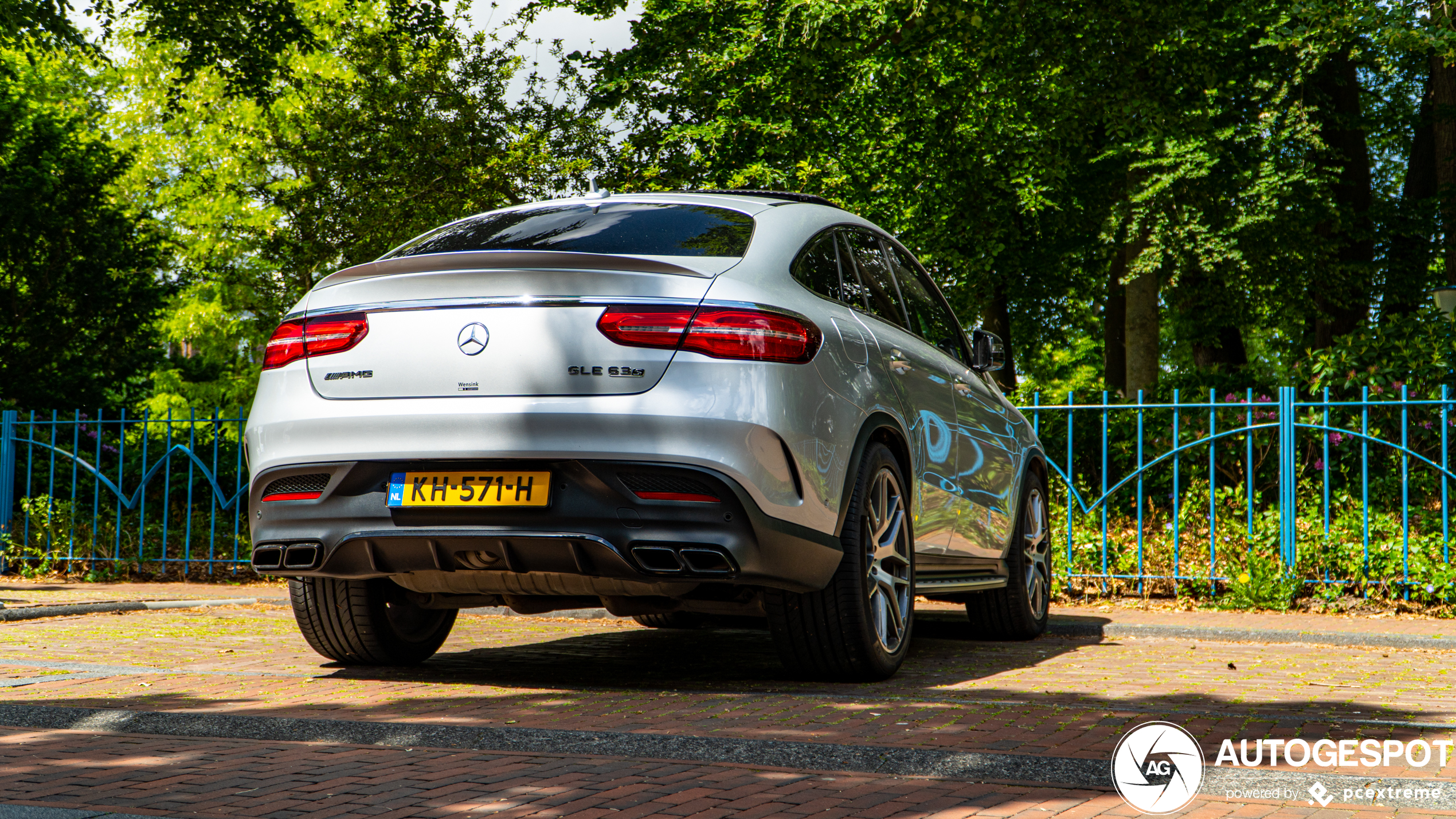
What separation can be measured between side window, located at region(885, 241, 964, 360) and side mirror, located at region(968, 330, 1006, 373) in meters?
0.07

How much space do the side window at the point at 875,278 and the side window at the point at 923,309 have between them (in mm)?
110

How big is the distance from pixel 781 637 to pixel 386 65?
60.5ft

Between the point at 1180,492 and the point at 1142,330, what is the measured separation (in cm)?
877

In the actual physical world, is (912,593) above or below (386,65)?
below

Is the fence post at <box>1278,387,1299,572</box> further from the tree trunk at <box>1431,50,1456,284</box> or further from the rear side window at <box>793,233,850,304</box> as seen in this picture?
the tree trunk at <box>1431,50,1456,284</box>

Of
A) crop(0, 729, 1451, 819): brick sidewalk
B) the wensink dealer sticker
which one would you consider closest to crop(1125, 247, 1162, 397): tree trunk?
the wensink dealer sticker

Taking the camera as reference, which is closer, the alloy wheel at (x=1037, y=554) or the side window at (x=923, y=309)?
the side window at (x=923, y=309)

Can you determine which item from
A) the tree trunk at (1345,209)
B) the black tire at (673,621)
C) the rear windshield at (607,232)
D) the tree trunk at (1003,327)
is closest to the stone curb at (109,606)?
the black tire at (673,621)

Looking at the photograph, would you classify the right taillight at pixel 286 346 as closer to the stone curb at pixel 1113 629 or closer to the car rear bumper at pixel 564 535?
the car rear bumper at pixel 564 535

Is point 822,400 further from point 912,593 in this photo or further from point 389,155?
point 389,155

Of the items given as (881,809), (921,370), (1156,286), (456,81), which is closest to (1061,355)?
(1156,286)

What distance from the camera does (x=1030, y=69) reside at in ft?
49.3

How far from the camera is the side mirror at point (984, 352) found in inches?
267

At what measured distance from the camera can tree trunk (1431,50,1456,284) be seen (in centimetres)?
1873
